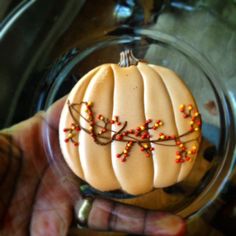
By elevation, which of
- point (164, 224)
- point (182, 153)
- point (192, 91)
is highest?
point (192, 91)

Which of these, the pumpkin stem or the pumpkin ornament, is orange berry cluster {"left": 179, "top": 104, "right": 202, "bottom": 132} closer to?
the pumpkin ornament

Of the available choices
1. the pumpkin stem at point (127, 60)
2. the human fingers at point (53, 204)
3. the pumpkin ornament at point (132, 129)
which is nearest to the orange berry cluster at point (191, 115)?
the pumpkin ornament at point (132, 129)

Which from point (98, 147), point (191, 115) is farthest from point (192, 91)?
point (98, 147)

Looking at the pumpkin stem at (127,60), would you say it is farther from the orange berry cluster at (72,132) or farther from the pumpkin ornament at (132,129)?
the orange berry cluster at (72,132)

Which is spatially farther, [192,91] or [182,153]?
[192,91]

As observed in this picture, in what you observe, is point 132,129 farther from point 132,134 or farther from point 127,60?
point 127,60

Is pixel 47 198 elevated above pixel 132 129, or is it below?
below
